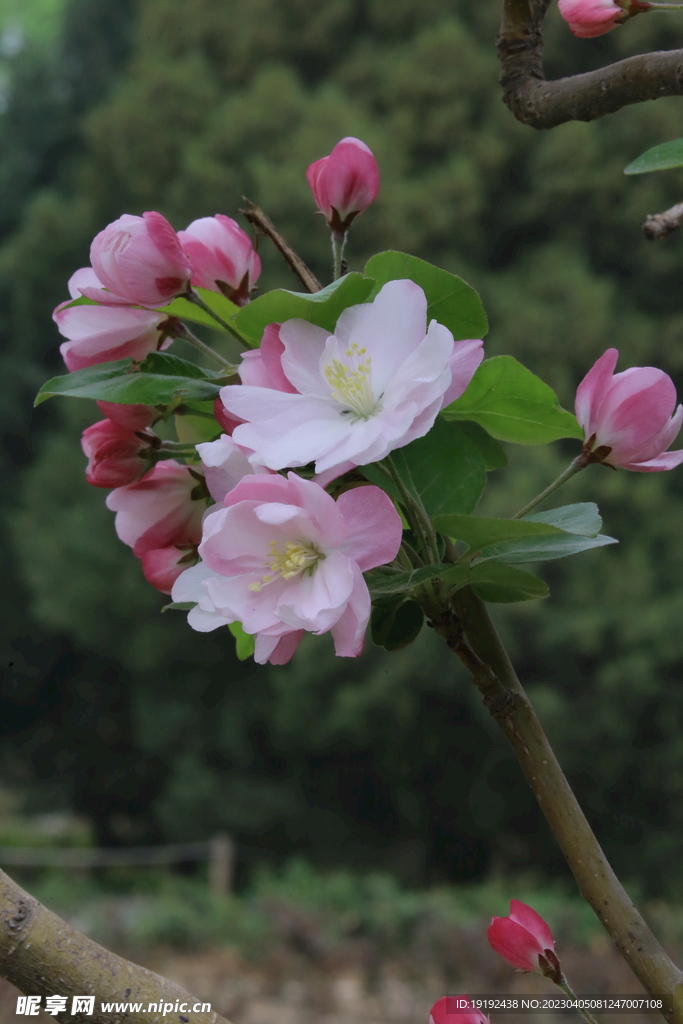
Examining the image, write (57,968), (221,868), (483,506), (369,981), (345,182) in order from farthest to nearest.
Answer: (483,506) < (221,868) < (369,981) < (345,182) < (57,968)

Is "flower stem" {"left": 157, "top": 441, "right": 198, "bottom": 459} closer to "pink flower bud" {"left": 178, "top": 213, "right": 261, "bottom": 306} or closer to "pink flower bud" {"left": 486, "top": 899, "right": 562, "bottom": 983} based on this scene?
"pink flower bud" {"left": 178, "top": 213, "right": 261, "bottom": 306}

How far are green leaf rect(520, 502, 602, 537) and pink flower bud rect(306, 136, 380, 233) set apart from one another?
0.15 m

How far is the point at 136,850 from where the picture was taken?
6043 mm

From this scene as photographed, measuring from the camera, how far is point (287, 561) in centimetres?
31

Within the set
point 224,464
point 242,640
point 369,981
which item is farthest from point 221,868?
point 224,464

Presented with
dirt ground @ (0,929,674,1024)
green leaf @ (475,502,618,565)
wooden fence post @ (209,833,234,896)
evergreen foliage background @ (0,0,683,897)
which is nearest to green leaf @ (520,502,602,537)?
green leaf @ (475,502,618,565)

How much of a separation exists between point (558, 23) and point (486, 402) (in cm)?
599

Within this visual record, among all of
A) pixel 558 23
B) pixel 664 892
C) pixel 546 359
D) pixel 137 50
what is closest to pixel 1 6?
pixel 137 50

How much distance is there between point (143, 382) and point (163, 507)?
52mm

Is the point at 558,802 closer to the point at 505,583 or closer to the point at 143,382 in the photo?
the point at 505,583

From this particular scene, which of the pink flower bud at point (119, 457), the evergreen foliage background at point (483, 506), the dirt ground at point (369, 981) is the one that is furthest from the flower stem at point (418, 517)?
the evergreen foliage background at point (483, 506)

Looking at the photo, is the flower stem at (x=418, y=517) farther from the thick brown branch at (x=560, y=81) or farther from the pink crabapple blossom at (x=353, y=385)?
the thick brown branch at (x=560, y=81)

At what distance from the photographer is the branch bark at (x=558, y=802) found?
319mm

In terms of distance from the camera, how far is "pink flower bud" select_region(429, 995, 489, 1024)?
0.35 metres
